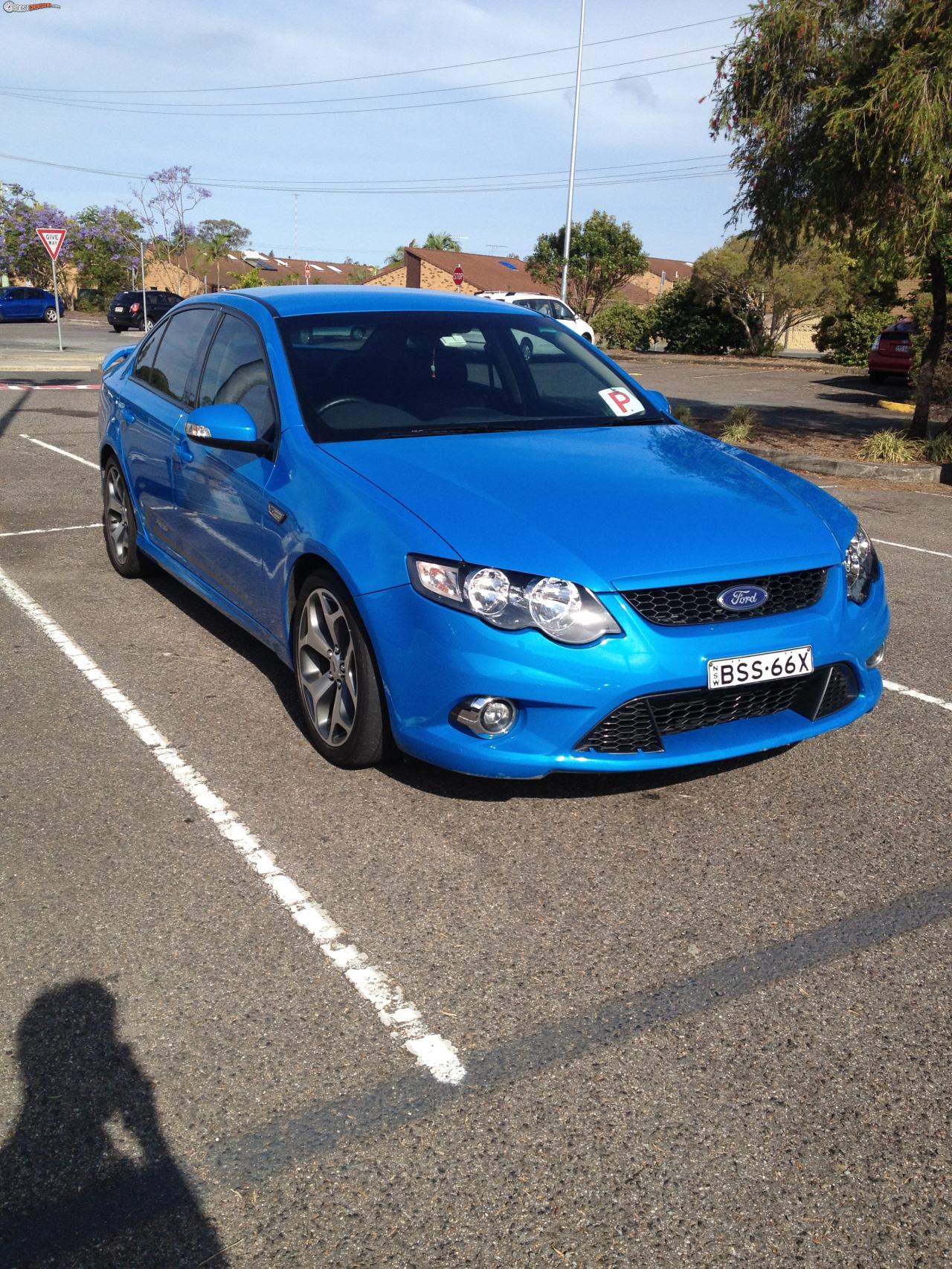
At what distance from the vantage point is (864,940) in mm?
3145

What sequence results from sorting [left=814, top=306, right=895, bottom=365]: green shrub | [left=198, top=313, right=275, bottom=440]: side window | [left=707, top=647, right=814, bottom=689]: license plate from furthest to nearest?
[left=814, top=306, right=895, bottom=365]: green shrub, [left=198, top=313, right=275, bottom=440]: side window, [left=707, top=647, right=814, bottom=689]: license plate

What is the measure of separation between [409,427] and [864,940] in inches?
97.7

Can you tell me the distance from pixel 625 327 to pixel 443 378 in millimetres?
38796

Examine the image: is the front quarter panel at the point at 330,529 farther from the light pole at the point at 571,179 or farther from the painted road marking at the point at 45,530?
the light pole at the point at 571,179

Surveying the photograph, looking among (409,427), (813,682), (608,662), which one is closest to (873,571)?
(813,682)

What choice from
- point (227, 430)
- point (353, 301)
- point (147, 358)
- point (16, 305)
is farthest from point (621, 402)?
point (16, 305)

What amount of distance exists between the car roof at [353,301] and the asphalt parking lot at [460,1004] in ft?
5.72

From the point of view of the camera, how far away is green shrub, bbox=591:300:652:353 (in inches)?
1647

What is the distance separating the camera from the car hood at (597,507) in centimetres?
354

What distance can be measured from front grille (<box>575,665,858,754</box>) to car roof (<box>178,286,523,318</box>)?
7.89ft

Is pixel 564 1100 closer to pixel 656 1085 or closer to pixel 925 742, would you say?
pixel 656 1085

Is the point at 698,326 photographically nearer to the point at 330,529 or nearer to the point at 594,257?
the point at 594,257

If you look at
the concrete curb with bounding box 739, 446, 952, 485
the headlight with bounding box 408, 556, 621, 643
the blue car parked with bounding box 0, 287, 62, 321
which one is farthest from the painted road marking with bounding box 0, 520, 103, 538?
the blue car parked with bounding box 0, 287, 62, 321

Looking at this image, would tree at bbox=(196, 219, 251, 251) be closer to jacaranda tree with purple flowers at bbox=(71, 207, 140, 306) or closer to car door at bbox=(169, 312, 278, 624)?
jacaranda tree with purple flowers at bbox=(71, 207, 140, 306)
